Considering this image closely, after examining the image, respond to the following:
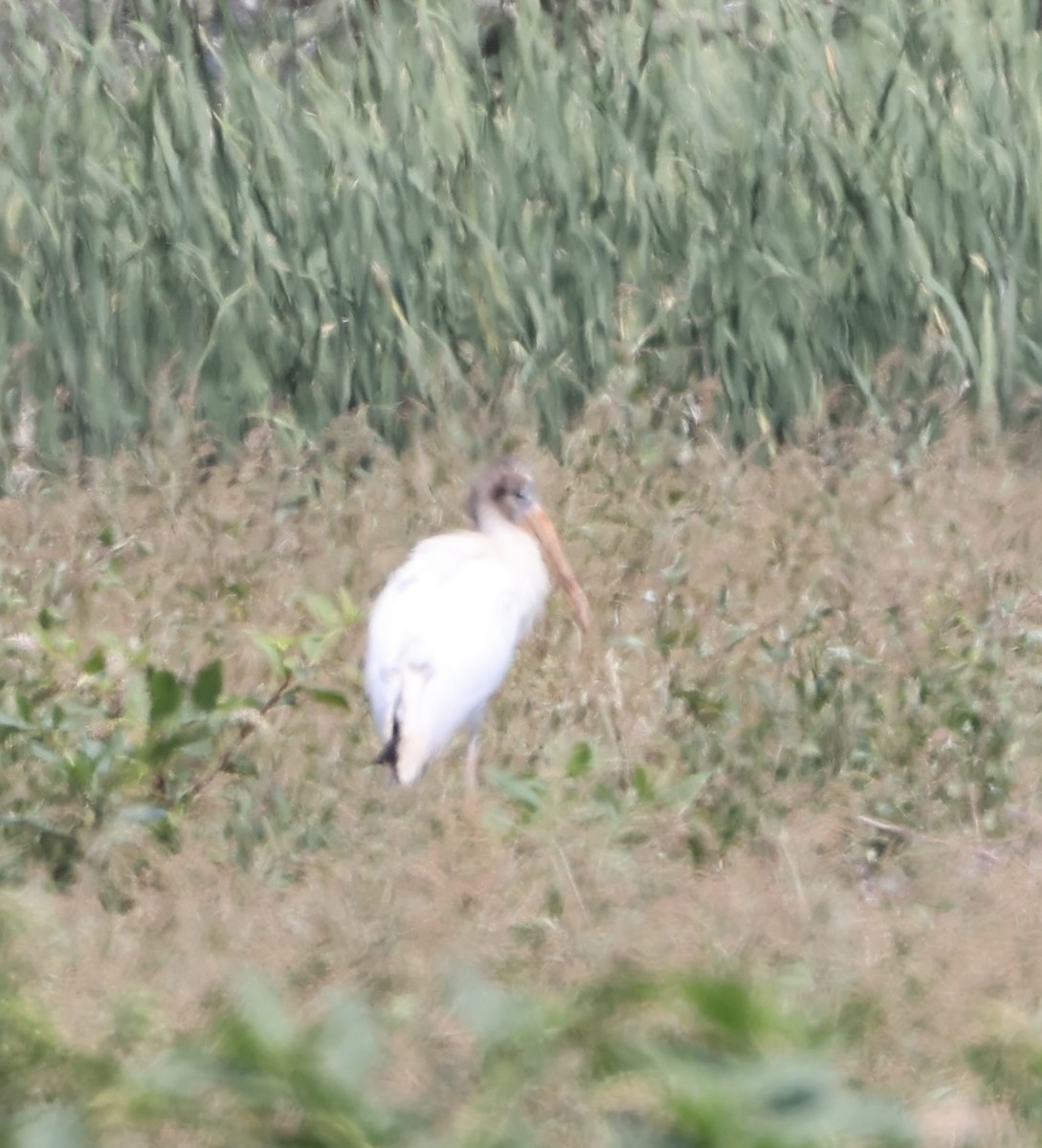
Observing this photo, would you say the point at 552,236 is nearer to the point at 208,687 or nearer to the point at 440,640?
the point at 440,640

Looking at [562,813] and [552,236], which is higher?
[562,813]

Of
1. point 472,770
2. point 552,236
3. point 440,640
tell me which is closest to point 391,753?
point 472,770

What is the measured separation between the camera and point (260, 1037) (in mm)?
2148

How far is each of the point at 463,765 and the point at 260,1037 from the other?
2.60m

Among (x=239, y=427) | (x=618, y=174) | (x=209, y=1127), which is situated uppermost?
(x=209, y=1127)

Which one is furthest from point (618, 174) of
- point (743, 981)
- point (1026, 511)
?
point (743, 981)

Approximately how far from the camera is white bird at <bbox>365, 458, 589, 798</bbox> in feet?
15.9

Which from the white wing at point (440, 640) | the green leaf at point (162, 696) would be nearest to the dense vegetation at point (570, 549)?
the green leaf at point (162, 696)

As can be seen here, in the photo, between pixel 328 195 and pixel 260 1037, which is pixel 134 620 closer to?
pixel 328 195

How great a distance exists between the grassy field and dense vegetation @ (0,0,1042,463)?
1.02 ft

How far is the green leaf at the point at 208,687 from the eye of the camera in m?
3.94

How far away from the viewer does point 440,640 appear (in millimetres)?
5086

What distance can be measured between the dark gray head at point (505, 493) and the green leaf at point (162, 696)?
2099 millimetres

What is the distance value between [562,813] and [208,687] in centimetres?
71
